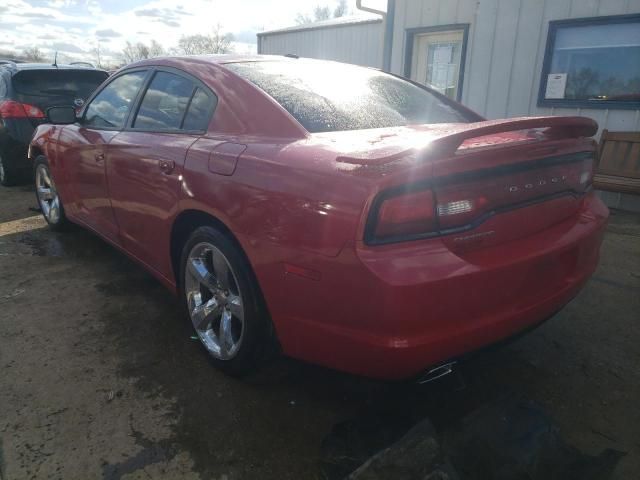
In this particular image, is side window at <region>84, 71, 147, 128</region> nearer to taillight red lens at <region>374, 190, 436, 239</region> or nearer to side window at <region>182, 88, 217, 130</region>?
side window at <region>182, 88, 217, 130</region>

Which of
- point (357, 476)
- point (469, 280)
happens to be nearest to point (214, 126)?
point (469, 280)

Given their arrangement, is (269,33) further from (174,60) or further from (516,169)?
(516,169)

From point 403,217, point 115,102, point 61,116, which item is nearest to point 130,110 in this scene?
point 115,102

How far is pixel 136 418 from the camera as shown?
6.95 feet

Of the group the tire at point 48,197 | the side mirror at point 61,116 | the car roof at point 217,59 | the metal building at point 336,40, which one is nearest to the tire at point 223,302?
the car roof at point 217,59

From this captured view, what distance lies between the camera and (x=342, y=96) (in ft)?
8.11

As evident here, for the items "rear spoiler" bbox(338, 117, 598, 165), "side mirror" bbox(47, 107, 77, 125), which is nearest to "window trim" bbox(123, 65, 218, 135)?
"side mirror" bbox(47, 107, 77, 125)

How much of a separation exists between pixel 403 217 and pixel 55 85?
6480mm

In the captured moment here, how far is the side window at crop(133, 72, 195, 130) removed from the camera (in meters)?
2.70

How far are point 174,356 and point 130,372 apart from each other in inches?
9.3

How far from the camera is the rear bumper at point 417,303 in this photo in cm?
160

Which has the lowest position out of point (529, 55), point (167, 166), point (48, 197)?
point (48, 197)

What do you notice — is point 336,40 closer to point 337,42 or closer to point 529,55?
point 337,42

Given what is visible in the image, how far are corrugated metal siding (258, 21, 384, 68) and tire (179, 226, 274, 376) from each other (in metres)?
7.53
